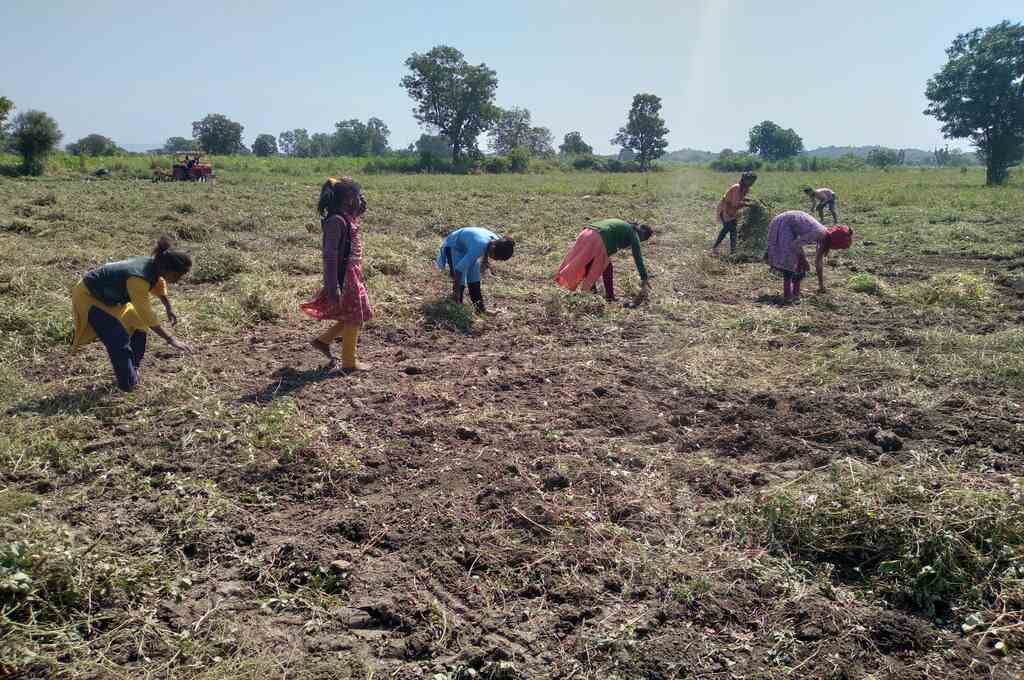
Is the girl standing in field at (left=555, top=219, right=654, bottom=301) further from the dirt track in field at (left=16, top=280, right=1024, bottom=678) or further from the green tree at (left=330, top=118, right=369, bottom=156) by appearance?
the green tree at (left=330, top=118, right=369, bottom=156)

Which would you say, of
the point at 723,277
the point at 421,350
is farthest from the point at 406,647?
the point at 723,277

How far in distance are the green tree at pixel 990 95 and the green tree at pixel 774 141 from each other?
45448 mm

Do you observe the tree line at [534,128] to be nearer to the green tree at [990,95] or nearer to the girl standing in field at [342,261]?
the green tree at [990,95]

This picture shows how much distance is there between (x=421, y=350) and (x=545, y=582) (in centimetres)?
349

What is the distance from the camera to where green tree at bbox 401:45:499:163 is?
1992 inches

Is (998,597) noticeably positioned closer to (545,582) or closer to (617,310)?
(545,582)

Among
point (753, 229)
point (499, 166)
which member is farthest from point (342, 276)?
point (499, 166)

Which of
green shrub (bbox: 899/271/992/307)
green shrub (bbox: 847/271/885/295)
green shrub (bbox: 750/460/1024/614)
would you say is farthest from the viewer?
green shrub (bbox: 847/271/885/295)

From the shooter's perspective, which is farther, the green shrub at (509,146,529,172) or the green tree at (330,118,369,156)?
the green tree at (330,118,369,156)

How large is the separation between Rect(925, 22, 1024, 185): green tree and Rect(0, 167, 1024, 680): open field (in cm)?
2706

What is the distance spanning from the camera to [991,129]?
28984mm

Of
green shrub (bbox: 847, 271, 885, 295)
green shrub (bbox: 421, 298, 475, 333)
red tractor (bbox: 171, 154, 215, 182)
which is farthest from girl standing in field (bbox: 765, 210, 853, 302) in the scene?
red tractor (bbox: 171, 154, 215, 182)

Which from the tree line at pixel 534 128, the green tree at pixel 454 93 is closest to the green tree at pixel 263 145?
the tree line at pixel 534 128

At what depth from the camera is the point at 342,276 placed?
5098 millimetres
